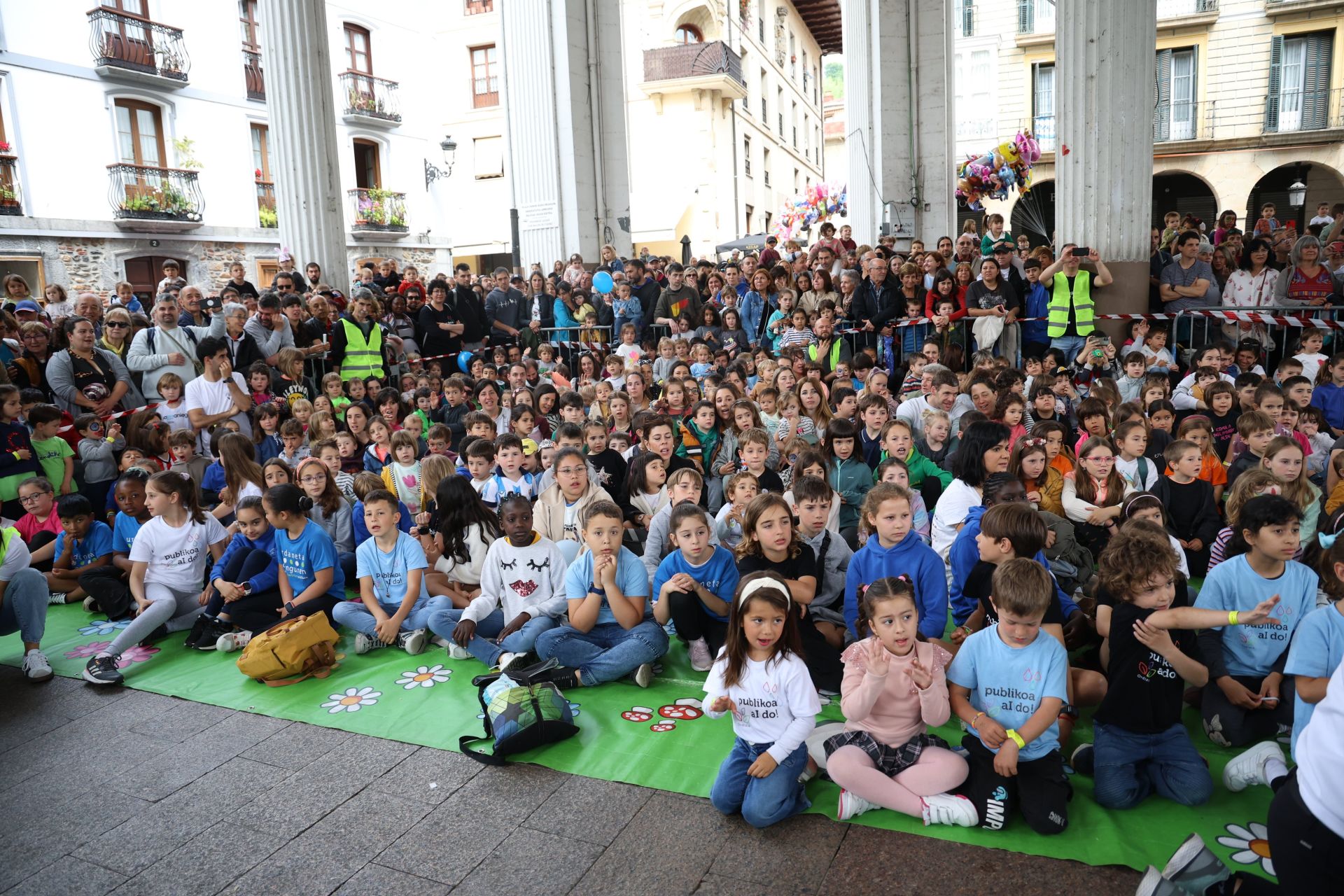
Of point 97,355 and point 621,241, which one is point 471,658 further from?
point 621,241

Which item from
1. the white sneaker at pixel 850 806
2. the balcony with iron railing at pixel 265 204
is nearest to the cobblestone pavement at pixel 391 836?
the white sneaker at pixel 850 806

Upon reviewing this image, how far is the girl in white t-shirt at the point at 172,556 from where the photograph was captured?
568cm

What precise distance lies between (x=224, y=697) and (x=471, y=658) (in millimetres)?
1366

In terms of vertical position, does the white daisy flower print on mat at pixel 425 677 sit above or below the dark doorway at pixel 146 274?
below

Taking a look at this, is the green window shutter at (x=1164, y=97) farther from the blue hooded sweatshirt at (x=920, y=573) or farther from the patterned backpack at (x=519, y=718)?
the patterned backpack at (x=519, y=718)

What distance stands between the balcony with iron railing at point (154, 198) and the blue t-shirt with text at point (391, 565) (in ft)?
60.5

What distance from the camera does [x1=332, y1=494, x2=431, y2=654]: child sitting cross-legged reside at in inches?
208

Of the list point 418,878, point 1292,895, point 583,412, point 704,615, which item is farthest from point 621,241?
point 1292,895

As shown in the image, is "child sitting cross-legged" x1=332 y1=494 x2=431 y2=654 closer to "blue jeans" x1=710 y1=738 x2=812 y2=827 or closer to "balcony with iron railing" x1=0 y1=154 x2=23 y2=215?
"blue jeans" x1=710 y1=738 x2=812 y2=827

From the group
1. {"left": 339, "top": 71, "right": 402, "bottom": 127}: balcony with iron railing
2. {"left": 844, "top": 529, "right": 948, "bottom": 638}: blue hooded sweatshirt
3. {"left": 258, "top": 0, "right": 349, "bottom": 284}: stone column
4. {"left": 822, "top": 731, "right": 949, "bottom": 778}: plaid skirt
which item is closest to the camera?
{"left": 822, "top": 731, "right": 949, "bottom": 778}: plaid skirt

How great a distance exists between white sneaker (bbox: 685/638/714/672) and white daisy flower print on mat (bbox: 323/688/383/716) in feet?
5.74

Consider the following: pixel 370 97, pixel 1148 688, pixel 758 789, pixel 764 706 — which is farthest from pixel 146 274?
pixel 1148 688

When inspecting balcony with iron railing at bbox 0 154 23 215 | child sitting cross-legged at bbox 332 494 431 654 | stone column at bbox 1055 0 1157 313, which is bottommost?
child sitting cross-legged at bbox 332 494 431 654

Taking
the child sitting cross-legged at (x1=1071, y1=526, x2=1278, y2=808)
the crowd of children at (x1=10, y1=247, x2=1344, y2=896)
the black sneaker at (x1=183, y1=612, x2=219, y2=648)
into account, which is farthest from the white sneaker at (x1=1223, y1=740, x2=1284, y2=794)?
the black sneaker at (x1=183, y1=612, x2=219, y2=648)
